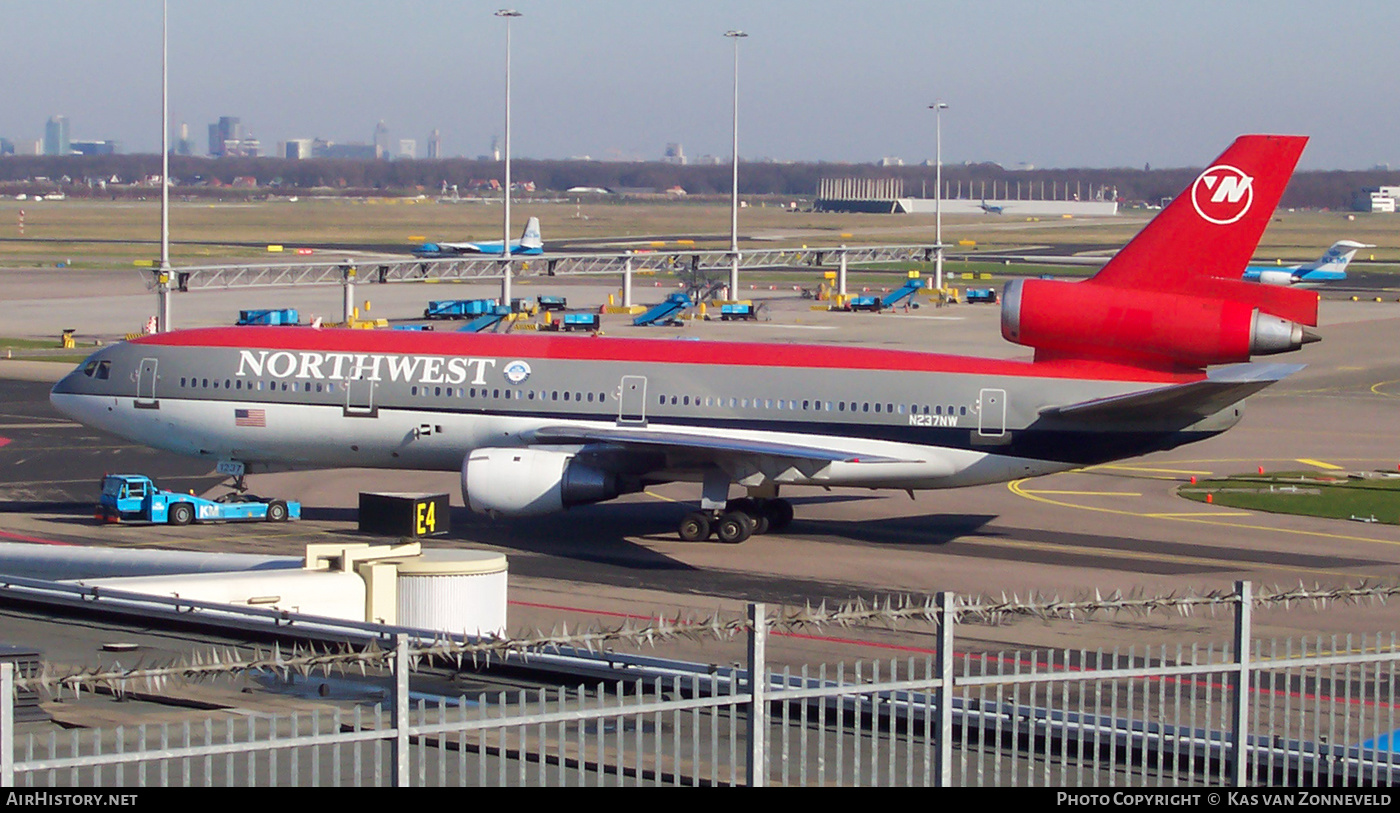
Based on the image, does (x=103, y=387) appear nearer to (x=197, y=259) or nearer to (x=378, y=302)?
(x=378, y=302)

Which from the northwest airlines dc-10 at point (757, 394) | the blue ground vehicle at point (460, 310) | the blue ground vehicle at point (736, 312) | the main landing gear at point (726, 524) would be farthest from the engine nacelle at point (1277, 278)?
the main landing gear at point (726, 524)

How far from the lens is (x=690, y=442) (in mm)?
34531

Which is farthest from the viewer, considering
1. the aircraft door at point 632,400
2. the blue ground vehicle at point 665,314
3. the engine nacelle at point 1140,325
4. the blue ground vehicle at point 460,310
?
the blue ground vehicle at point 460,310

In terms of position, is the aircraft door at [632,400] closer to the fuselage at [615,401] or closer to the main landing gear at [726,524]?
the fuselage at [615,401]

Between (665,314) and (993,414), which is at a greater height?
(665,314)

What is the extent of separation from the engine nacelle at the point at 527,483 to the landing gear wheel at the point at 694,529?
2.31 metres

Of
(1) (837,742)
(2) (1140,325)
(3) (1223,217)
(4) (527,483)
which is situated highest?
(3) (1223,217)

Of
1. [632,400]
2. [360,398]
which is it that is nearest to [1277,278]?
[632,400]

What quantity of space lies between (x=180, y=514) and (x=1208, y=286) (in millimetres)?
23623

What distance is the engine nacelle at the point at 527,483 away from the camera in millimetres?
34312

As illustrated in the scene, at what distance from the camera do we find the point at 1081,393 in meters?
35.2

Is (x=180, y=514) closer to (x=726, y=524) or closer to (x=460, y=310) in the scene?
(x=726, y=524)

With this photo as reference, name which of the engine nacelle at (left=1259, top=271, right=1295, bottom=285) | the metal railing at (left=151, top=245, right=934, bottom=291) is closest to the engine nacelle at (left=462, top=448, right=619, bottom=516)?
the metal railing at (left=151, top=245, right=934, bottom=291)

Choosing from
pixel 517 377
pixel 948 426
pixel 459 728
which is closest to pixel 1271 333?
pixel 948 426
